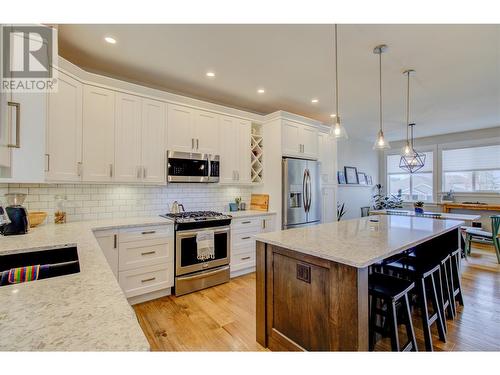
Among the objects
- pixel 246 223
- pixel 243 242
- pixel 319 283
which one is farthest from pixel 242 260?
pixel 319 283

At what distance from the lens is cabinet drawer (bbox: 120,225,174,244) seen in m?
2.58

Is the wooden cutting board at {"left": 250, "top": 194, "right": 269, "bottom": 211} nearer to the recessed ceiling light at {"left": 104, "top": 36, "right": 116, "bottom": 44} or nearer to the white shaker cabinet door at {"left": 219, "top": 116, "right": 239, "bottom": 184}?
the white shaker cabinet door at {"left": 219, "top": 116, "right": 239, "bottom": 184}

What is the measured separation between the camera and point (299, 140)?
4.14 m

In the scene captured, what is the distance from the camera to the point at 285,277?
5.90ft

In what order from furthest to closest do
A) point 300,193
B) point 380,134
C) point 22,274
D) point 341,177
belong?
point 341,177 → point 300,193 → point 380,134 → point 22,274

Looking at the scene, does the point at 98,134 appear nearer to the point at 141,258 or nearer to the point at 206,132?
the point at 206,132

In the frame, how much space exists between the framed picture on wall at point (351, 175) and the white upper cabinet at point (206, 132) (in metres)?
4.21

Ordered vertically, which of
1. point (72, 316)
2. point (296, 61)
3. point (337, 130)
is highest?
point (296, 61)

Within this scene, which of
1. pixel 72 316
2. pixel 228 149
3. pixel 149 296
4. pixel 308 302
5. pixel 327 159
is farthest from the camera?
pixel 327 159

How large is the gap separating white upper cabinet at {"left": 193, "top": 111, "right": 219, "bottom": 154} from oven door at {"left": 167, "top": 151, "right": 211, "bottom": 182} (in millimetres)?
137

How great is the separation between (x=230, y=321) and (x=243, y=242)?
1.30 m

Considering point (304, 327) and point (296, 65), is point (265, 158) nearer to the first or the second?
point (296, 65)
